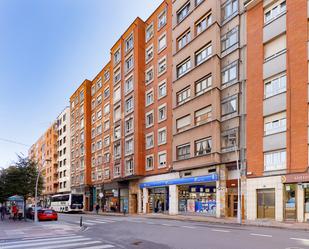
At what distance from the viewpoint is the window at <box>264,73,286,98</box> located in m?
27.4

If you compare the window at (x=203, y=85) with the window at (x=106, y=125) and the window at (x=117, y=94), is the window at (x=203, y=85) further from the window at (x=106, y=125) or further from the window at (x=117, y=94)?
the window at (x=106, y=125)

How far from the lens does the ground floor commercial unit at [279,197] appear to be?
24.8 meters

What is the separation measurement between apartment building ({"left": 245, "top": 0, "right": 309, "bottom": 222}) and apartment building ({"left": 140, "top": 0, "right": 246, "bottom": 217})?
144 cm

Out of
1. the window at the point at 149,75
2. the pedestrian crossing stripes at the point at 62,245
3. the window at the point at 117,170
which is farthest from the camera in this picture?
the window at the point at 117,170

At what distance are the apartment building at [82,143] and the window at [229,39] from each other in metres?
39.8

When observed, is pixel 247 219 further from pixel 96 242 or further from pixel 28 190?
pixel 28 190

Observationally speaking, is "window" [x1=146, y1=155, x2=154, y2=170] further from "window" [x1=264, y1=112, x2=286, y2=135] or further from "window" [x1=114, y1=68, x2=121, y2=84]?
"window" [x1=264, y1=112, x2=286, y2=135]

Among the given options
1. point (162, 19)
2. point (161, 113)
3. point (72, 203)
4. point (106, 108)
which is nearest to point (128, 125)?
point (161, 113)

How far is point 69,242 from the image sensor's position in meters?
15.3

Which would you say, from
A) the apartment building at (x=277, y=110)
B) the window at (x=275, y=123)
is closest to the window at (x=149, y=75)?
the apartment building at (x=277, y=110)

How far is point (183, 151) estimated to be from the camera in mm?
37781

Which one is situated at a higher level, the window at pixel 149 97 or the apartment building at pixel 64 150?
the window at pixel 149 97

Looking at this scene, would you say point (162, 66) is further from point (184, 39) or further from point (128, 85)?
point (128, 85)

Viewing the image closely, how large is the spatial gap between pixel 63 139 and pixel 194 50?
58.5 m
